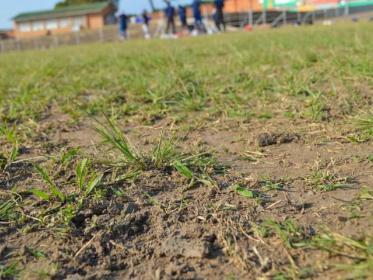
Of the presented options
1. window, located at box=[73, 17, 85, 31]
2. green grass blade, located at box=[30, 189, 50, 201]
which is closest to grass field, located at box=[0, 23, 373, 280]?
green grass blade, located at box=[30, 189, 50, 201]

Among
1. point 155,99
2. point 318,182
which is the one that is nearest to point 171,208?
point 318,182

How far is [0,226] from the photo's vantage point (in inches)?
58.3

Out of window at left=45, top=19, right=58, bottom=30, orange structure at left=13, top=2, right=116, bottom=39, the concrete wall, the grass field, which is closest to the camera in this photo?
the grass field

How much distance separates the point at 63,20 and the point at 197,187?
2098 inches

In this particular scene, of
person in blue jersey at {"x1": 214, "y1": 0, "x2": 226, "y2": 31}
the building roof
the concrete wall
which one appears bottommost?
person in blue jersey at {"x1": 214, "y1": 0, "x2": 226, "y2": 31}

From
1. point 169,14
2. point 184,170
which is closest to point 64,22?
point 169,14

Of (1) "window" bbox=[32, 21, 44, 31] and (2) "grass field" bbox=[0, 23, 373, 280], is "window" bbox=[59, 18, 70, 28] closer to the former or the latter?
(1) "window" bbox=[32, 21, 44, 31]

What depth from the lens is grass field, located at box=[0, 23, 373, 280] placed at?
125 centimetres

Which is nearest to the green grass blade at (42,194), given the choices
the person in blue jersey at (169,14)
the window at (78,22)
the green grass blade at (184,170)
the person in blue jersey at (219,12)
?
the green grass blade at (184,170)

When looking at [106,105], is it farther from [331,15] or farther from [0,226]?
[331,15]

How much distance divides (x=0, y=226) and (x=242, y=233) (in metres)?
0.83

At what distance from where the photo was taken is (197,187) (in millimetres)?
1682

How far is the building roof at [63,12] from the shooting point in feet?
162

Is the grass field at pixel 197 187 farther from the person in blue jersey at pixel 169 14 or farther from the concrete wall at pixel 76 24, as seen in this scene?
the concrete wall at pixel 76 24
